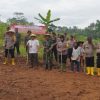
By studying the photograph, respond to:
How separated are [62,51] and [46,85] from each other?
431 cm

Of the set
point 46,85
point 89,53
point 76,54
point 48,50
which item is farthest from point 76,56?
point 46,85

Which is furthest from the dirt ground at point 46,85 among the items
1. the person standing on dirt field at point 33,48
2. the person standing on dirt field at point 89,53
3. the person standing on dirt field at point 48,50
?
the person standing on dirt field at point 33,48

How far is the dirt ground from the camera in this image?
37.7ft

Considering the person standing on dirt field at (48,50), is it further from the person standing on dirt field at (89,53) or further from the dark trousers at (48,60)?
the person standing on dirt field at (89,53)

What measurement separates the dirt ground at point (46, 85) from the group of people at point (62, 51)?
68 cm

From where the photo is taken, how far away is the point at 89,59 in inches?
635

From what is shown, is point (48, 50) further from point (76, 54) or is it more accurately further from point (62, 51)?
point (76, 54)

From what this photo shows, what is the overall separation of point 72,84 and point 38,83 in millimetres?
1079

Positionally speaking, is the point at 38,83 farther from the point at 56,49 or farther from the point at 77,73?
the point at 56,49

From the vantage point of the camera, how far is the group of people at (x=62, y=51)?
16.1 m

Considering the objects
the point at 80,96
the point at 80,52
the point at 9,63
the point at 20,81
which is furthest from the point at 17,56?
the point at 80,96

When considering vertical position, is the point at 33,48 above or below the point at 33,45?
below

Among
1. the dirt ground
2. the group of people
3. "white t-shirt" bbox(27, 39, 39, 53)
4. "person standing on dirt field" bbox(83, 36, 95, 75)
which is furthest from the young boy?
"white t-shirt" bbox(27, 39, 39, 53)

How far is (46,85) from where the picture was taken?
42.4ft
